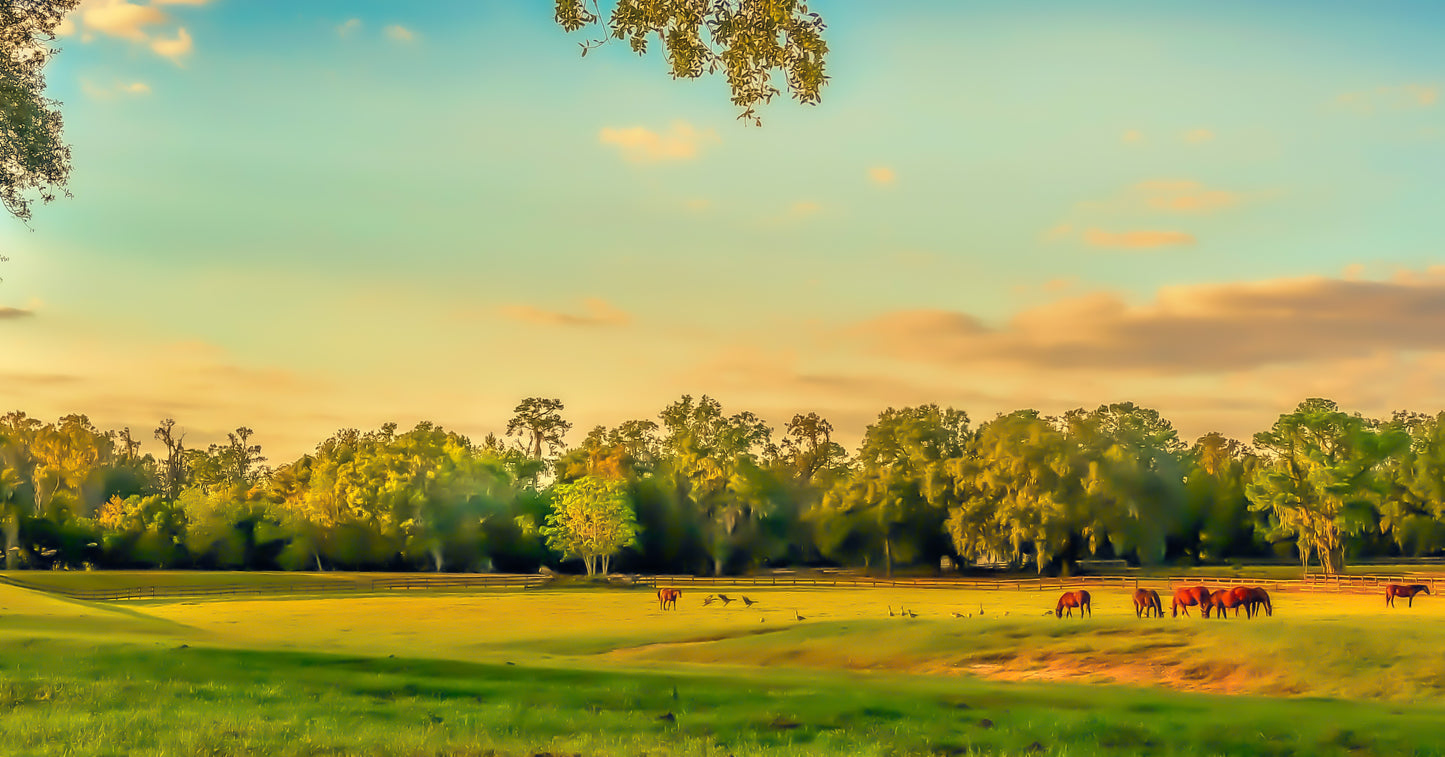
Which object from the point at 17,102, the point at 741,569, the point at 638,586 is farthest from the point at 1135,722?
the point at 741,569

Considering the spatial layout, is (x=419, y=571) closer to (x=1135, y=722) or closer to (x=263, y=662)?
(x=263, y=662)

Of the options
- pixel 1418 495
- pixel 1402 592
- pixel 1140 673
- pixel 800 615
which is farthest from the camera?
pixel 1418 495

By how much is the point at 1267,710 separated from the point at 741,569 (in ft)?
301

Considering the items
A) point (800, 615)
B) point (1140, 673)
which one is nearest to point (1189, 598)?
point (1140, 673)

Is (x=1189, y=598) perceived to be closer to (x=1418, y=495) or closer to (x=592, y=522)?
(x=592, y=522)

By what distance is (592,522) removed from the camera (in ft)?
329

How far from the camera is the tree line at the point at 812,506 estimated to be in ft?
315

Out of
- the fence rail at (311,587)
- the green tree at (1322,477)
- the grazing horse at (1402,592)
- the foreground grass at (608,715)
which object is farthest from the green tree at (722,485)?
the foreground grass at (608,715)

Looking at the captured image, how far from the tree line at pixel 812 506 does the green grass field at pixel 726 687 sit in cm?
4992

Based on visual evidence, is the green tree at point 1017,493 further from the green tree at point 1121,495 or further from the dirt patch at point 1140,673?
the dirt patch at point 1140,673

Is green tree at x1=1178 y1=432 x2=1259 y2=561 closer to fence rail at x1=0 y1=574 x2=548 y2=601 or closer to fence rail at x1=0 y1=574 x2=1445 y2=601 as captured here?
fence rail at x1=0 y1=574 x2=1445 y2=601

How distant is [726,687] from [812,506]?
3504 inches

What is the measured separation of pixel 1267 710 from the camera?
2173 centimetres

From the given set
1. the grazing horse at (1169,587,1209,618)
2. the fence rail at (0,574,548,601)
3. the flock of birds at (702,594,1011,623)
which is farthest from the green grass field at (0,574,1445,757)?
the fence rail at (0,574,548,601)
